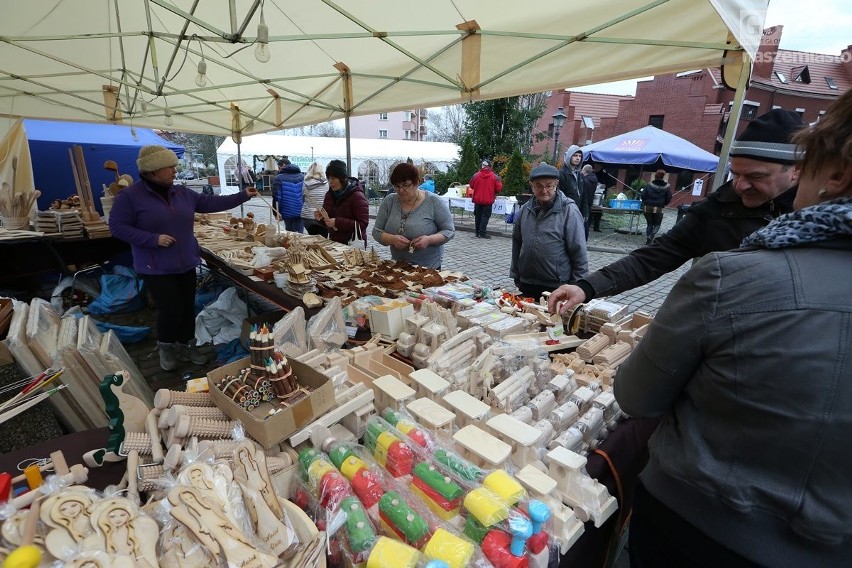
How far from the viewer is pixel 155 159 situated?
3.12 m

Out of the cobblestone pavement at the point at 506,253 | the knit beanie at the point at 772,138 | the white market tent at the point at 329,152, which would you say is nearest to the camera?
the knit beanie at the point at 772,138

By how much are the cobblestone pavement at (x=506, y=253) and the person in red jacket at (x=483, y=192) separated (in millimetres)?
398

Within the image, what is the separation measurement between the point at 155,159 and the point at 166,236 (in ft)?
1.94

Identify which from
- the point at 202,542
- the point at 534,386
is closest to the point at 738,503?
the point at 534,386

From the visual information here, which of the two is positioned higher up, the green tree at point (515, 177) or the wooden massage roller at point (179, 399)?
the green tree at point (515, 177)

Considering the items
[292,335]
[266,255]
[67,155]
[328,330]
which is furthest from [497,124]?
[292,335]

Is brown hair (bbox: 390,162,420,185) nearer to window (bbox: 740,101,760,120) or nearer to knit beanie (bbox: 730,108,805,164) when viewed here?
knit beanie (bbox: 730,108,805,164)

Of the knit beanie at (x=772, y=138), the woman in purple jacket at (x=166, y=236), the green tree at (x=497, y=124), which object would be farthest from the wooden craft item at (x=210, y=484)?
the green tree at (x=497, y=124)

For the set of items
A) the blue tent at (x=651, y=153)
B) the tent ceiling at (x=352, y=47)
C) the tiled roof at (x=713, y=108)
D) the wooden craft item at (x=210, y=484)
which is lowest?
the wooden craft item at (x=210, y=484)

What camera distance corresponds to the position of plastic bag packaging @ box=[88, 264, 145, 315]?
5070 millimetres

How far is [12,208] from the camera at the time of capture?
16.9ft

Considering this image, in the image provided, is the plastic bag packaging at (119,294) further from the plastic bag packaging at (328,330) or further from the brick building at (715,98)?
the brick building at (715,98)

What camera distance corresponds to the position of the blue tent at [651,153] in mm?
11242

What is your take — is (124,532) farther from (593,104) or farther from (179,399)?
(593,104)
